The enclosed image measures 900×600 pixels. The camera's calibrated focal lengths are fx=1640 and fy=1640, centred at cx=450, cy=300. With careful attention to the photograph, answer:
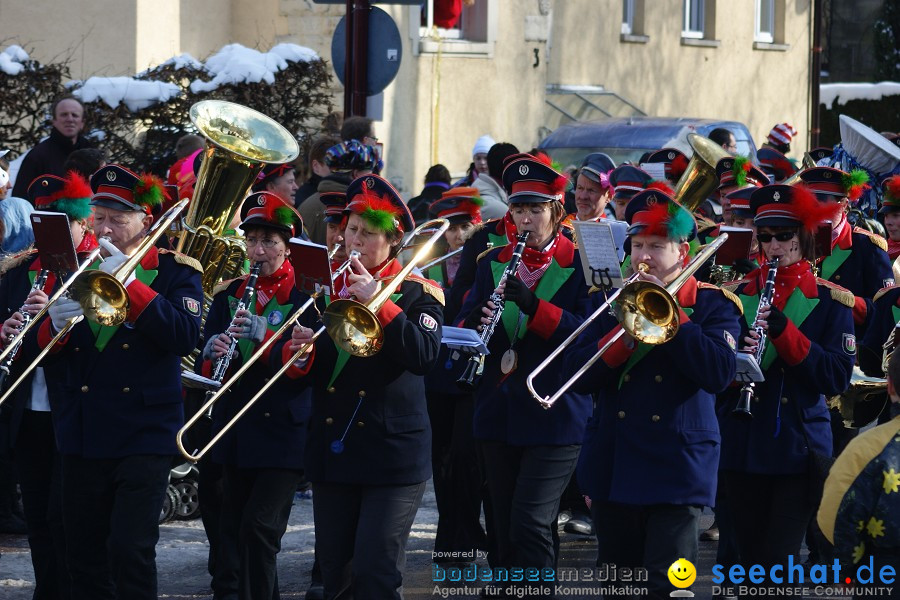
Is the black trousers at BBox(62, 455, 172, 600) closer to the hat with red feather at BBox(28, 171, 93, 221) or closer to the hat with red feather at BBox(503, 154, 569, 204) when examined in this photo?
the hat with red feather at BBox(28, 171, 93, 221)

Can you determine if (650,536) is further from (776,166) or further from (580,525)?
(776,166)

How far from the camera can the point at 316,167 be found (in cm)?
1050

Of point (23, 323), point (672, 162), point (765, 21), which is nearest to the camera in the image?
point (23, 323)

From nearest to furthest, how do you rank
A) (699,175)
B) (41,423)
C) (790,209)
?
(790,209), (41,423), (699,175)

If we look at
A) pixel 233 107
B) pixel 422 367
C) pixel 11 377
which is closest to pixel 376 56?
pixel 233 107

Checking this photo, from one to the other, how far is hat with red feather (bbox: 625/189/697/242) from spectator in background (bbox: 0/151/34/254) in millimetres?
4022

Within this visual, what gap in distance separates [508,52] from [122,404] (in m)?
15.7

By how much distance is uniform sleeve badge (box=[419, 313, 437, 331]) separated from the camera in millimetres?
6223

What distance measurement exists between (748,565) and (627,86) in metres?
19.8

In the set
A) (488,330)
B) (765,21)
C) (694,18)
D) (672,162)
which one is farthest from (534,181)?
(765,21)

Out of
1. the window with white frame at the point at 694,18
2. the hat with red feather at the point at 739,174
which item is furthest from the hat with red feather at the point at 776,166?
the window with white frame at the point at 694,18

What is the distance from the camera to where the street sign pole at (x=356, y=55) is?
35.4 feet

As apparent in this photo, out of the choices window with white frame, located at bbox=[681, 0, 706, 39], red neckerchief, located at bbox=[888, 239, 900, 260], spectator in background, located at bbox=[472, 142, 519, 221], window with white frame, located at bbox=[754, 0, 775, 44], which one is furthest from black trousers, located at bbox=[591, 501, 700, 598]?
window with white frame, located at bbox=[754, 0, 775, 44]

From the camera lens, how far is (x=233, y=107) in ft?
28.5
